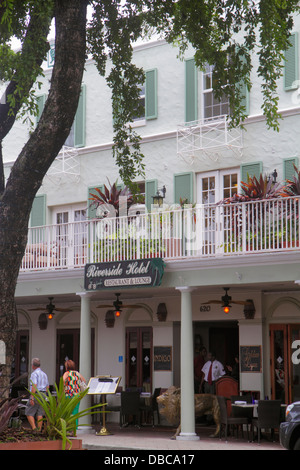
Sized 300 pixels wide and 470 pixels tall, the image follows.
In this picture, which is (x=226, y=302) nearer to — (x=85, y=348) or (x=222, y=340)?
(x=85, y=348)

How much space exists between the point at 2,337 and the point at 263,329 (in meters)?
Answer: 11.4

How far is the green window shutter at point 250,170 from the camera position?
20.3 m

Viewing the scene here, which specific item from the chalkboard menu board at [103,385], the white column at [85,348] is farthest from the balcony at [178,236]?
the chalkboard menu board at [103,385]

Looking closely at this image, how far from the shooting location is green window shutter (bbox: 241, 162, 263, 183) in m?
20.3

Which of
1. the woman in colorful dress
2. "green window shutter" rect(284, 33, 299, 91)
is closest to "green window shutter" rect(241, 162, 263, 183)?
"green window shutter" rect(284, 33, 299, 91)

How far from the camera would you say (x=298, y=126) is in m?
19.9

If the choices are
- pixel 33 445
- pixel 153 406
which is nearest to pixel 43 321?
pixel 153 406

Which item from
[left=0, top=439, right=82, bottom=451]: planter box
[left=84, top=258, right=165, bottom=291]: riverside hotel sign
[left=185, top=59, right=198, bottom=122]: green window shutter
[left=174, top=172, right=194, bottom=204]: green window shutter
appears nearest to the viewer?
[left=0, top=439, right=82, bottom=451]: planter box

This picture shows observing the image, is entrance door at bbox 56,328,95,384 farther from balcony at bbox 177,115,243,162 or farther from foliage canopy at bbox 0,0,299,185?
foliage canopy at bbox 0,0,299,185

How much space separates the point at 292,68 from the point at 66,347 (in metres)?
10.9

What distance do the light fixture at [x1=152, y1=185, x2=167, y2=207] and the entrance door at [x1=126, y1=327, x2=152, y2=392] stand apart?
3.82 m

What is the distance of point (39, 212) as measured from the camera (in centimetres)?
2511

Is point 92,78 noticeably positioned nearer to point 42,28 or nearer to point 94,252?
point 94,252

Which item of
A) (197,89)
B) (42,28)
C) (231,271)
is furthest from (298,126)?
(42,28)
